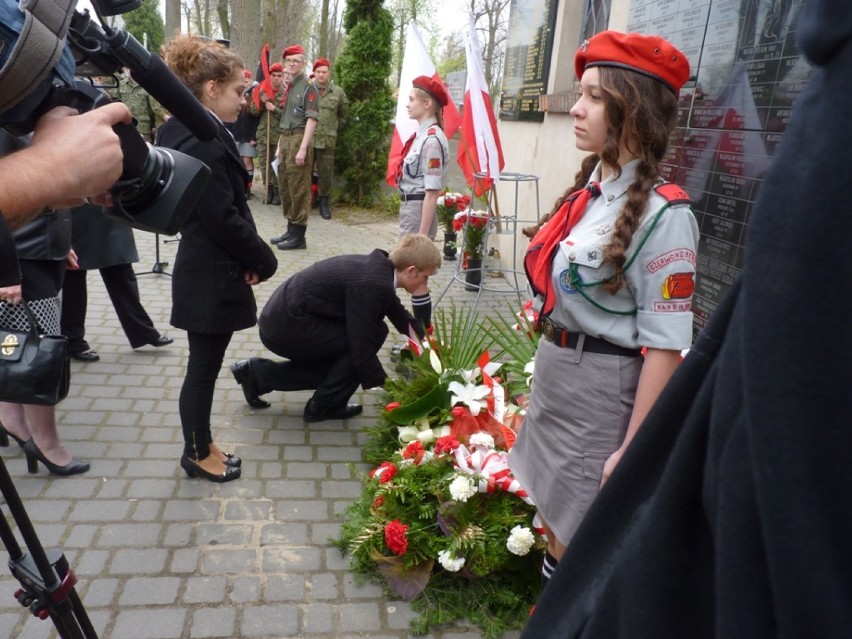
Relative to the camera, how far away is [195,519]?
3.00 metres

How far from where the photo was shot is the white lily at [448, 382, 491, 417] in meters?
3.21

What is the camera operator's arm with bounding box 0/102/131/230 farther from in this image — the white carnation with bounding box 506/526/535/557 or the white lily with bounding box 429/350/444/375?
the white lily with bounding box 429/350/444/375

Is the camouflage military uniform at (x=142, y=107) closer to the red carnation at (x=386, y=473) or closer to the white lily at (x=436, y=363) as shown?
the white lily at (x=436, y=363)

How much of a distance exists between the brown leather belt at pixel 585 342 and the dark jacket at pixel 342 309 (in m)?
1.77

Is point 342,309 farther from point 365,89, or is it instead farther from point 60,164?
point 365,89

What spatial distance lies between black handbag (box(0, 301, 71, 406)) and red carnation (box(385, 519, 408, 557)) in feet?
4.42

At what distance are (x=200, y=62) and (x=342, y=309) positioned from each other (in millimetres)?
1509

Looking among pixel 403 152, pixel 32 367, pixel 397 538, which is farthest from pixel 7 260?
pixel 403 152

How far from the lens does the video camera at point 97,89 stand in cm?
99

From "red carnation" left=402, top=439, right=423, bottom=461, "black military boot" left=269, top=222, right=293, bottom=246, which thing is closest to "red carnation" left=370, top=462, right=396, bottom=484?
"red carnation" left=402, top=439, right=423, bottom=461

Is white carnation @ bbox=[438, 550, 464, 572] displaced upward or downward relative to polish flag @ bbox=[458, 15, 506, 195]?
downward

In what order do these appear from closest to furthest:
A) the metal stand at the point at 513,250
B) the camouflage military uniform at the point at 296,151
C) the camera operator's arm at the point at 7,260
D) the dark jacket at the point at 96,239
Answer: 1. the camera operator's arm at the point at 7,260
2. the dark jacket at the point at 96,239
3. the metal stand at the point at 513,250
4. the camouflage military uniform at the point at 296,151

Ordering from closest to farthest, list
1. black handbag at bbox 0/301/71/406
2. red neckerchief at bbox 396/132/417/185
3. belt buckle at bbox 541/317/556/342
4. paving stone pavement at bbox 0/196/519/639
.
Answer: black handbag at bbox 0/301/71/406 < belt buckle at bbox 541/317/556/342 < paving stone pavement at bbox 0/196/519/639 < red neckerchief at bbox 396/132/417/185

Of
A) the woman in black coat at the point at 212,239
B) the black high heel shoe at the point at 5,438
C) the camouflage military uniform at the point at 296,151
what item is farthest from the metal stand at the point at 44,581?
the camouflage military uniform at the point at 296,151
